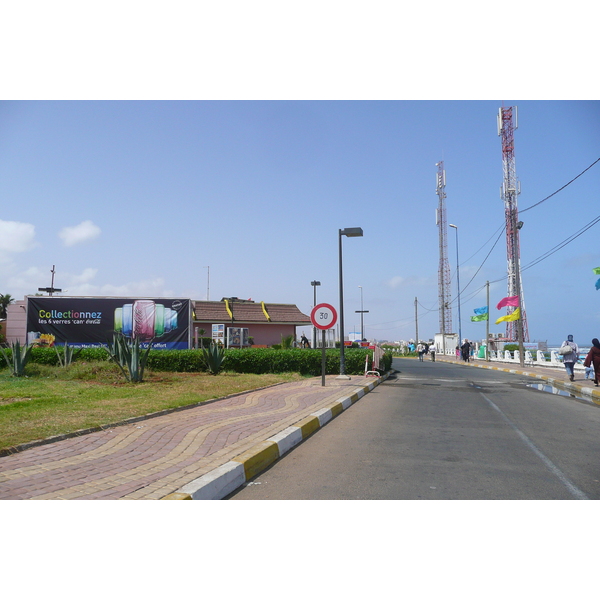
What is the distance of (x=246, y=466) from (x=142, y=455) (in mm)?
1180

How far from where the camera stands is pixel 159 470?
5.01 meters

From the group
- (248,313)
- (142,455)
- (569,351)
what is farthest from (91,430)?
(248,313)

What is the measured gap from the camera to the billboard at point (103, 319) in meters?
27.8

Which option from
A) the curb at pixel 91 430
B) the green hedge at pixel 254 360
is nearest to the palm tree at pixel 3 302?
the green hedge at pixel 254 360

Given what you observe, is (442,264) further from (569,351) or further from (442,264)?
(569,351)

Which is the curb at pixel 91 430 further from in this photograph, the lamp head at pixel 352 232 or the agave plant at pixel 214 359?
the lamp head at pixel 352 232

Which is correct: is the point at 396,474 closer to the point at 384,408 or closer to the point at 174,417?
the point at 174,417

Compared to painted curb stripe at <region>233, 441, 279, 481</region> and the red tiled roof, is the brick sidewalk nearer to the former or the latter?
painted curb stripe at <region>233, 441, 279, 481</region>

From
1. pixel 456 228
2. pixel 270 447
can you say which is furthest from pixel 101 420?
pixel 456 228

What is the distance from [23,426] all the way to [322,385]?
8704mm

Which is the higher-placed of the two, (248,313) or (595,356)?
(248,313)

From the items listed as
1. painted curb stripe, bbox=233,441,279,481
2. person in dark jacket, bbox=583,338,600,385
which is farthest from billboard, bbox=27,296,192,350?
painted curb stripe, bbox=233,441,279,481

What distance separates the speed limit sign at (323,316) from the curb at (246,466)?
5.53 meters

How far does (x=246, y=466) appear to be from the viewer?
5355 mm
